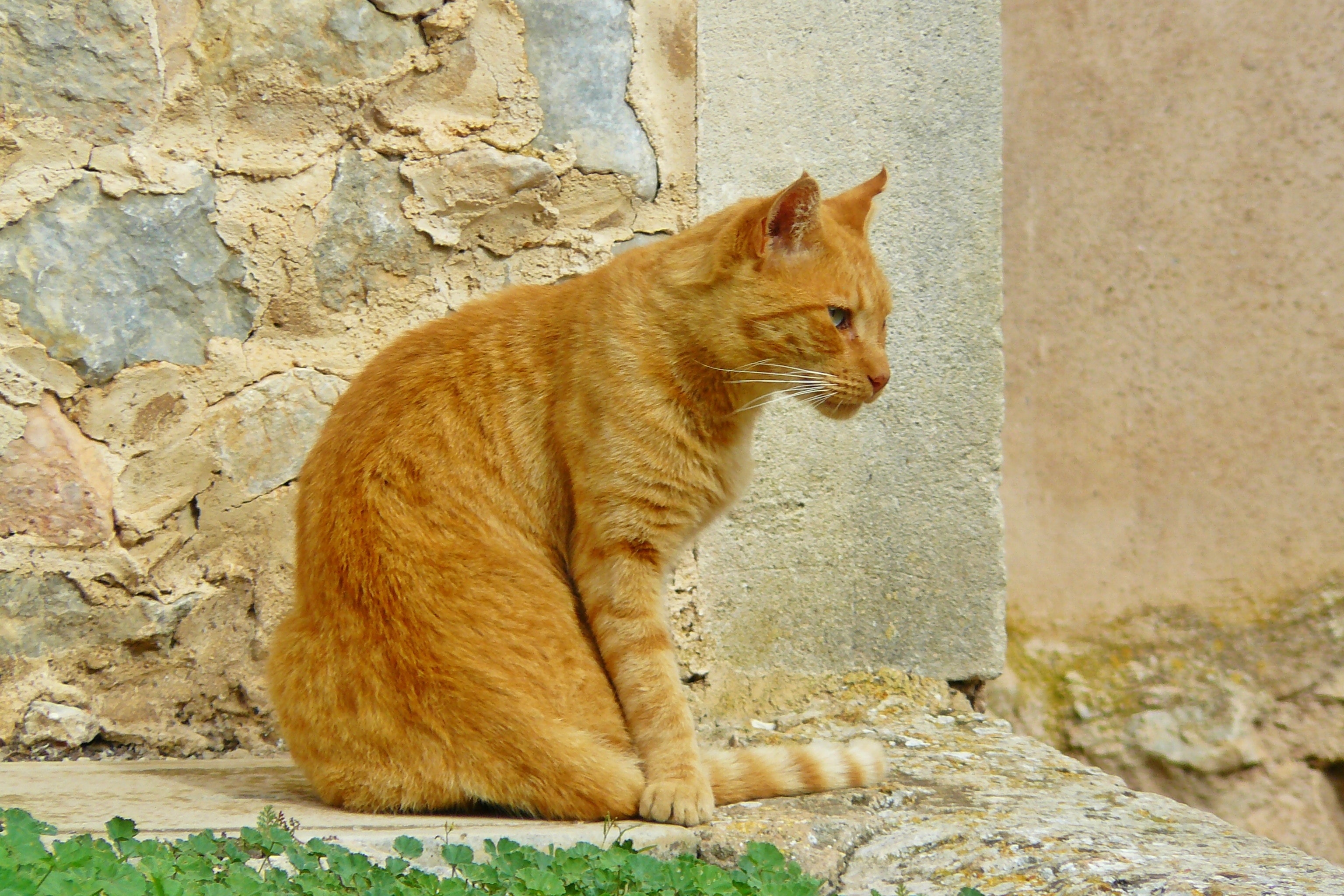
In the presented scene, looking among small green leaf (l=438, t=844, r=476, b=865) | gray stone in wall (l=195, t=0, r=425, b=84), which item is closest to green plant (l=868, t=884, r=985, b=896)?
small green leaf (l=438, t=844, r=476, b=865)

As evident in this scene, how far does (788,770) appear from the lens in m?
2.61

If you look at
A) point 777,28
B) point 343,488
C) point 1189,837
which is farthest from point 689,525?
point 777,28

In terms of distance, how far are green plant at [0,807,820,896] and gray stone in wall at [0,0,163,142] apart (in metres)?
1.81

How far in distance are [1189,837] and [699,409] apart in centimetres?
137

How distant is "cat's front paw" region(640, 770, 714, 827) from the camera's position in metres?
2.35

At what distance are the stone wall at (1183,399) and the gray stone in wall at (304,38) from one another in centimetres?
228

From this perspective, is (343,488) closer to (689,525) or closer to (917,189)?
(689,525)

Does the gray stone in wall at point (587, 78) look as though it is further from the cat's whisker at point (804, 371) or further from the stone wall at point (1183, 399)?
the stone wall at point (1183, 399)

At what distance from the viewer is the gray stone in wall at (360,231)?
10.4 feet

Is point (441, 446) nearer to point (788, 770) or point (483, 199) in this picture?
point (483, 199)

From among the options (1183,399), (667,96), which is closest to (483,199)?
(667,96)

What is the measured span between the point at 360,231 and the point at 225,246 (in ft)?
1.18

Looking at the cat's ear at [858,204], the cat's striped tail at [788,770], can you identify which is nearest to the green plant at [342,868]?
the cat's striped tail at [788,770]

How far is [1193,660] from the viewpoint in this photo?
400cm
